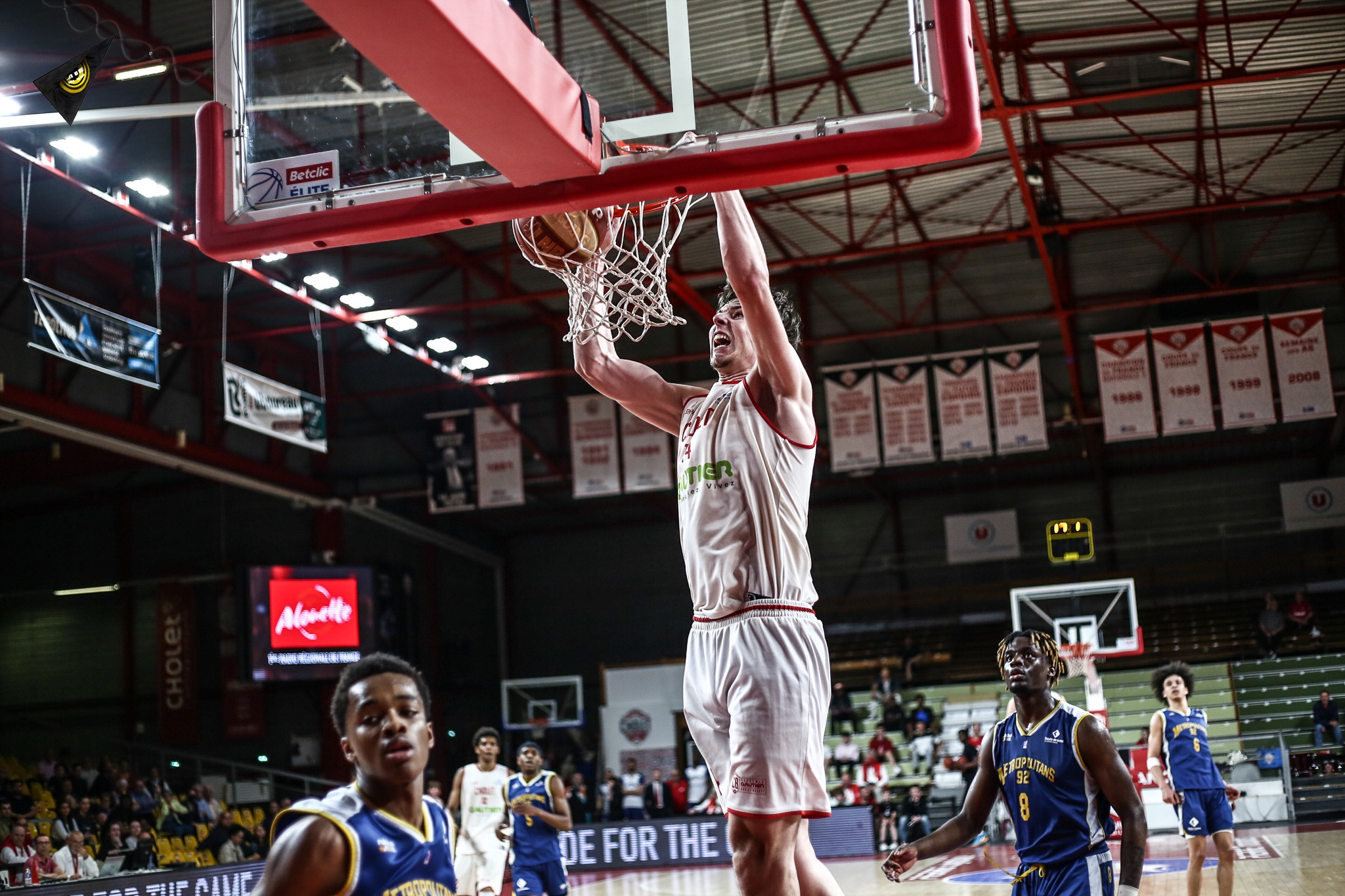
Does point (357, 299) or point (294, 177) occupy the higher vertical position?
point (357, 299)

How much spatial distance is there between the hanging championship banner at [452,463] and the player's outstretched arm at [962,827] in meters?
16.5

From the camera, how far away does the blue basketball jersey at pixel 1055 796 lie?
15.7ft

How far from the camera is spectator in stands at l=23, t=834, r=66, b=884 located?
1375 centimetres

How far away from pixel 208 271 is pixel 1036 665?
58.2 ft

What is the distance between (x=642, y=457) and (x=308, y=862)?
58.1 feet

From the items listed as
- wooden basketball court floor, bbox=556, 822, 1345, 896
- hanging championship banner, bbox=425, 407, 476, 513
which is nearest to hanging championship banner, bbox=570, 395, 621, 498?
hanging championship banner, bbox=425, 407, 476, 513

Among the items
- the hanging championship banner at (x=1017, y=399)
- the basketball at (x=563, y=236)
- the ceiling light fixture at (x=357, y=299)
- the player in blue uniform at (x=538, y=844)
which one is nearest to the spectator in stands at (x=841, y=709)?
the hanging championship banner at (x=1017, y=399)

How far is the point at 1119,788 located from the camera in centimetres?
471

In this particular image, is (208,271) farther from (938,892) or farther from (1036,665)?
(1036,665)

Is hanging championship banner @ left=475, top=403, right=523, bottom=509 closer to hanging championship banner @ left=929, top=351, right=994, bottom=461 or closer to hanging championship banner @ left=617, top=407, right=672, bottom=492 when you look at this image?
hanging championship banner @ left=617, top=407, right=672, bottom=492

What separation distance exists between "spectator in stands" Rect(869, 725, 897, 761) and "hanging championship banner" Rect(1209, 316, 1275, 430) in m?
7.19

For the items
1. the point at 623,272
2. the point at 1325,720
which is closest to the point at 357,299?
the point at 623,272

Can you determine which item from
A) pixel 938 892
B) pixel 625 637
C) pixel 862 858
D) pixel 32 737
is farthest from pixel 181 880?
pixel 625 637

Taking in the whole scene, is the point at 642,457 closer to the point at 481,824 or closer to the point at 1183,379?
the point at 1183,379
